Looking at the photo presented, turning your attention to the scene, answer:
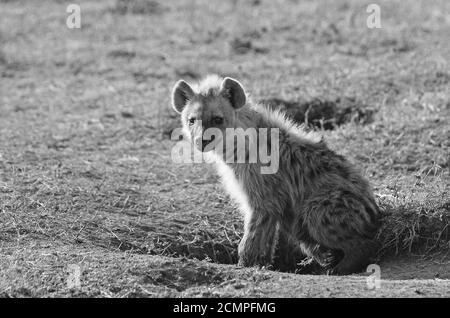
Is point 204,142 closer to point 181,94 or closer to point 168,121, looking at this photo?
point 181,94

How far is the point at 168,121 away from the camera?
7438 mm

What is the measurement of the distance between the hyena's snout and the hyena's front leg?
1.62 ft

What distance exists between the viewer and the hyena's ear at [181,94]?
18.6 ft

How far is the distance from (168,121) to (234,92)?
2.02 meters

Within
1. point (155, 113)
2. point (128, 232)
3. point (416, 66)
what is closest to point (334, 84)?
point (416, 66)

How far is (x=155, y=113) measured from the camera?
303 inches

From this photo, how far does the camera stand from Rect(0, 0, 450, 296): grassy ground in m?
5.04

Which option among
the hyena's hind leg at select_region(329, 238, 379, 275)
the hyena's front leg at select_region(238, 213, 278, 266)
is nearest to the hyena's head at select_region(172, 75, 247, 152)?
the hyena's front leg at select_region(238, 213, 278, 266)

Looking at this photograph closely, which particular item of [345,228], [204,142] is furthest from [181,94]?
[345,228]

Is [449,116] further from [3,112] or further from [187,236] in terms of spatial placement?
[3,112]

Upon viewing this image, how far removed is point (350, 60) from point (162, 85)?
6.29 ft

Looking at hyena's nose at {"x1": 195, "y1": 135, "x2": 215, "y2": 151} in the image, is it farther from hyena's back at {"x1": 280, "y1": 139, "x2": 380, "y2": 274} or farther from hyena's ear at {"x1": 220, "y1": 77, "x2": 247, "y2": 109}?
hyena's back at {"x1": 280, "y1": 139, "x2": 380, "y2": 274}
